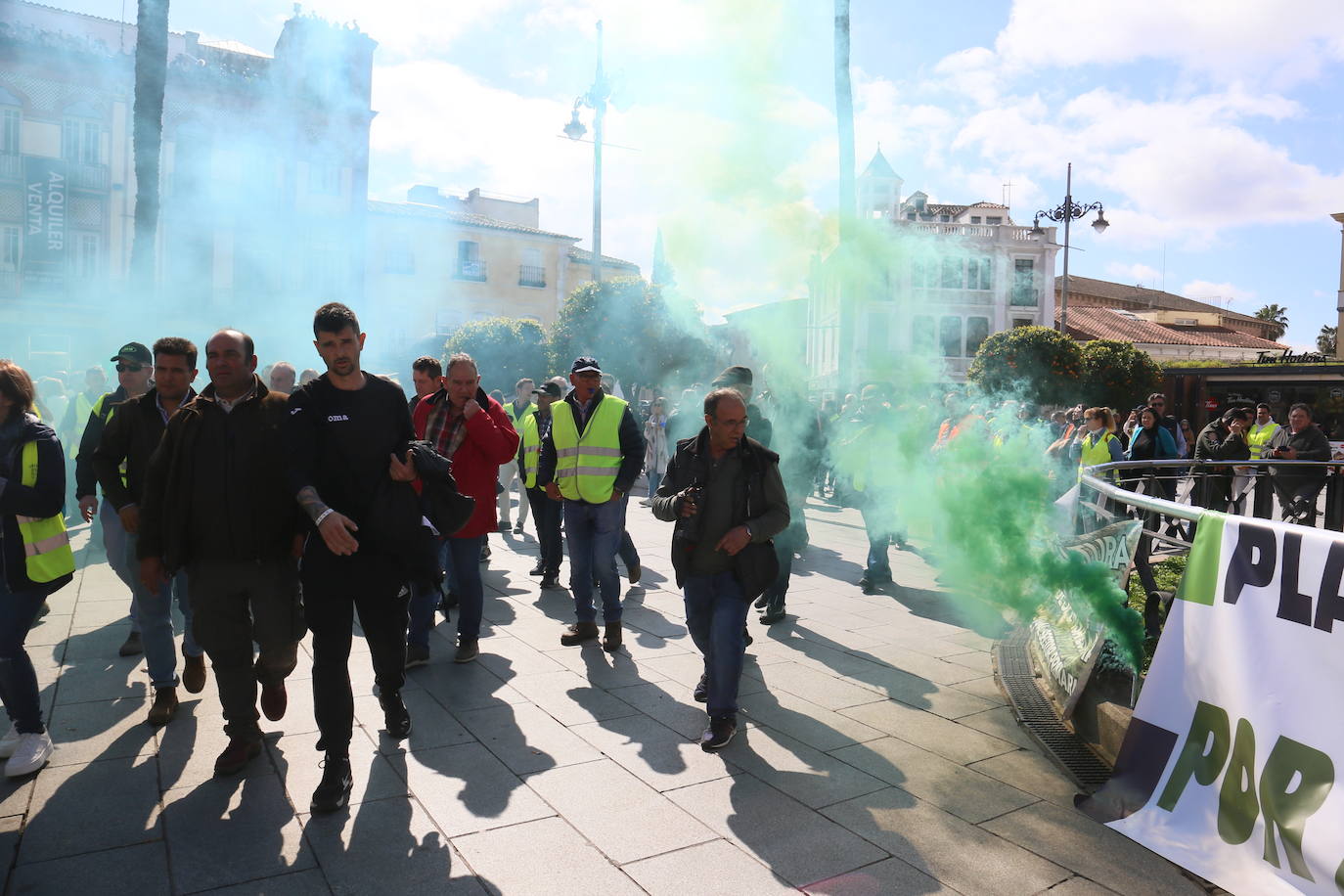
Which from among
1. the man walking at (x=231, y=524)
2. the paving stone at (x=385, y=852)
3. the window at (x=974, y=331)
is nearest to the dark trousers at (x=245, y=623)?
the man walking at (x=231, y=524)

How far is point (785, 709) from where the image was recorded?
4.64 meters

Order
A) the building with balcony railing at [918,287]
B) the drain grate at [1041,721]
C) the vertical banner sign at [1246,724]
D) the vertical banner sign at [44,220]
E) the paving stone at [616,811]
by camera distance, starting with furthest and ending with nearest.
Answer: the vertical banner sign at [44,220], the building with balcony railing at [918,287], the drain grate at [1041,721], the paving stone at [616,811], the vertical banner sign at [1246,724]

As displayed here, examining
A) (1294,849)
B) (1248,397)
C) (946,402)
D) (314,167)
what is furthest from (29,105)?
(1248,397)

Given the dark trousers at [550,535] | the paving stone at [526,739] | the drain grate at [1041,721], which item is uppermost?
the dark trousers at [550,535]

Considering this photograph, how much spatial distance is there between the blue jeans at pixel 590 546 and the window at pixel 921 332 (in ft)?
95.5

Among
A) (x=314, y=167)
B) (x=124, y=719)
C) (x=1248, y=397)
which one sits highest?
(x=314, y=167)

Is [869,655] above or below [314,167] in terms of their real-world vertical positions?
below

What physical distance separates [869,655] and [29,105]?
36147 millimetres

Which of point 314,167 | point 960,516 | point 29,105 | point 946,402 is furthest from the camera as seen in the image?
point 314,167

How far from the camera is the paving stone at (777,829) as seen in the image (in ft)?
10.00

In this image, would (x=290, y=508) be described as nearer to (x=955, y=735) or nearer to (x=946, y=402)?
(x=955, y=735)

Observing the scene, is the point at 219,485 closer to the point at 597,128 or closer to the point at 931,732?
the point at 931,732

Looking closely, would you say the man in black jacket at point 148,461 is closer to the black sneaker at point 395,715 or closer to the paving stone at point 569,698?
the black sneaker at point 395,715

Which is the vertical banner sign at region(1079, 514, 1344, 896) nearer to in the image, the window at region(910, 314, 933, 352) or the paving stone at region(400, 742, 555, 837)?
the paving stone at region(400, 742, 555, 837)
